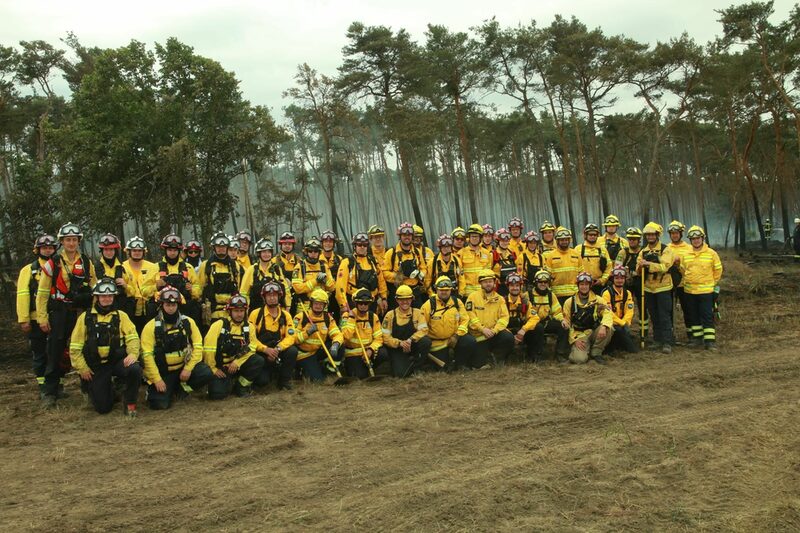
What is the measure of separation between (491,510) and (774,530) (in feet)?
6.64

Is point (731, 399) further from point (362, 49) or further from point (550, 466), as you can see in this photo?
point (362, 49)

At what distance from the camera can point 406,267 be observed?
35.2 ft

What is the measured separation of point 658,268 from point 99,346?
903 centimetres

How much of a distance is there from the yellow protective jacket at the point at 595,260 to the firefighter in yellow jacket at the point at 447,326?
9.51ft

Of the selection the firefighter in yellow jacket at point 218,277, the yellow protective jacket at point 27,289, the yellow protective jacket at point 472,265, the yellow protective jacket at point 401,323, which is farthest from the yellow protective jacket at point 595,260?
the yellow protective jacket at point 27,289

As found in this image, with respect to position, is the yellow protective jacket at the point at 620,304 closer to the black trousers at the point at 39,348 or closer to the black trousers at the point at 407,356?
the black trousers at the point at 407,356

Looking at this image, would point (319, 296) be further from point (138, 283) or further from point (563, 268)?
point (563, 268)

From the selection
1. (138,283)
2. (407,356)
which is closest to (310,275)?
(407,356)

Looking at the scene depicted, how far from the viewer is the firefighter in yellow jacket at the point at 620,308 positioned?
405 inches

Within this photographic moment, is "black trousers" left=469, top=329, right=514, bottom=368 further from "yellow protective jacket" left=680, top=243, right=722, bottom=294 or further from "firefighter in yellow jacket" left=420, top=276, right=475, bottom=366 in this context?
"yellow protective jacket" left=680, top=243, right=722, bottom=294

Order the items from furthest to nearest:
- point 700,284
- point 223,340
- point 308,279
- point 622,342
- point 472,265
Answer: point 472,265 < point 700,284 < point 622,342 < point 308,279 < point 223,340

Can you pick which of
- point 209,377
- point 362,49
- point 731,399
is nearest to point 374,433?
point 209,377

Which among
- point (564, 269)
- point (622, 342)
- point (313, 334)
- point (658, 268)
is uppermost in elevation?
point (564, 269)

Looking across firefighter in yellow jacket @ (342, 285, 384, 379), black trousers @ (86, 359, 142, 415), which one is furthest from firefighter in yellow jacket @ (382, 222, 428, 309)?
black trousers @ (86, 359, 142, 415)
